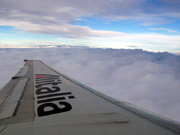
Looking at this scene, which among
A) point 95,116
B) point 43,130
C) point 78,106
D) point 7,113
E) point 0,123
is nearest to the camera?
point 43,130

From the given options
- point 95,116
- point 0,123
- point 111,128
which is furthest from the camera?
point 95,116

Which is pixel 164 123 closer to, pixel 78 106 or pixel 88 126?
pixel 88 126

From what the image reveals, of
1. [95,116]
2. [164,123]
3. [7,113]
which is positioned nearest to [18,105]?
[7,113]

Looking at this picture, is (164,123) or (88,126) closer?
(88,126)

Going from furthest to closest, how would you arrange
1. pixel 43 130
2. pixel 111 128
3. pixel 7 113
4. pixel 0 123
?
pixel 7 113 → pixel 0 123 → pixel 111 128 → pixel 43 130

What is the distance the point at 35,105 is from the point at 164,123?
4105mm

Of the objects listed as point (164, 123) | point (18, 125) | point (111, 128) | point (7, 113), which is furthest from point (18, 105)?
point (164, 123)

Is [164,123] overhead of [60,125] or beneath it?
beneath

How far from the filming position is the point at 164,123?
3.17m

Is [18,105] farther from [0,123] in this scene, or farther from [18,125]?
[18,125]

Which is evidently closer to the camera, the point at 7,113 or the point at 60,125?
the point at 60,125

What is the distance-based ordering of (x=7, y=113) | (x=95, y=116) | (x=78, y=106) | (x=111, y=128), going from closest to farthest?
1. (x=111, y=128)
2. (x=95, y=116)
3. (x=7, y=113)
4. (x=78, y=106)

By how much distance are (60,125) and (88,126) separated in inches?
26.1

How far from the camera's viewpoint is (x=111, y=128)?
2584 mm
